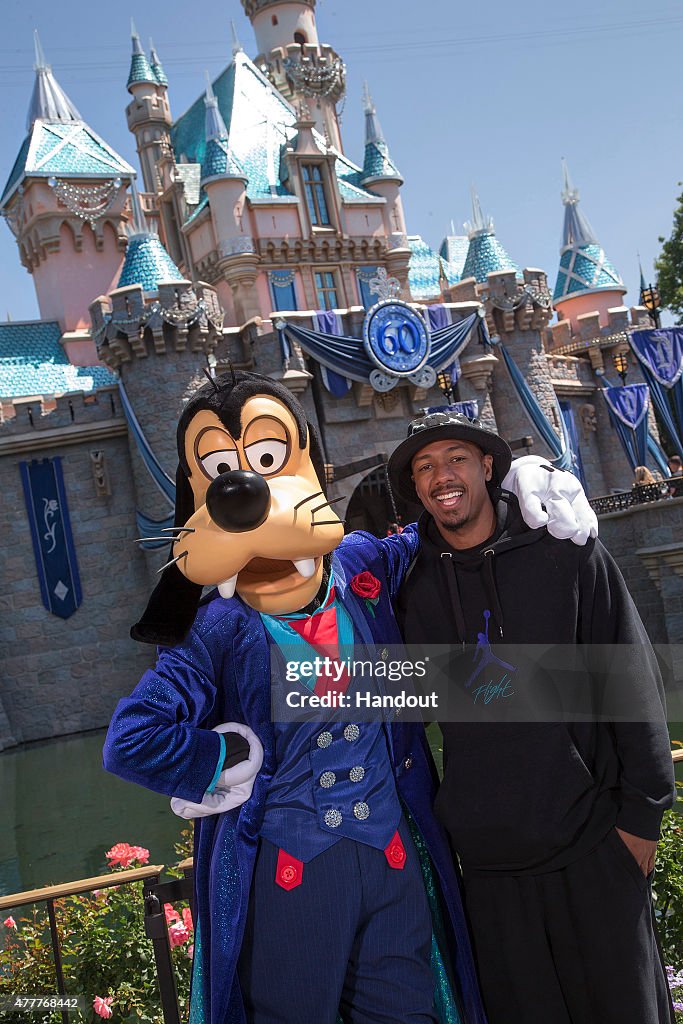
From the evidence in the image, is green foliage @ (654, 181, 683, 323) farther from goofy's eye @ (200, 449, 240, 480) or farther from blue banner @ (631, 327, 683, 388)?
goofy's eye @ (200, 449, 240, 480)

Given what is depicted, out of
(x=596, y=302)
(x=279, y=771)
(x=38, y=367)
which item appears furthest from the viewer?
(x=596, y=302)

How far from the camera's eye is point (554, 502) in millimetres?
2314

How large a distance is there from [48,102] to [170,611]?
59.6 ft

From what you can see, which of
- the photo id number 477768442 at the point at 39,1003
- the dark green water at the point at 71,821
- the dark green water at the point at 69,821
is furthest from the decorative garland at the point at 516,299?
the photo id number 477768442 at the point at 39,1003

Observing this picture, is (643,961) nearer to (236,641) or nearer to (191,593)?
(236,641)

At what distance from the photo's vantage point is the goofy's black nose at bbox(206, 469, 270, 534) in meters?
2.17

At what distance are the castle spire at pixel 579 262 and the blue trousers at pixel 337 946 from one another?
68.1 ft

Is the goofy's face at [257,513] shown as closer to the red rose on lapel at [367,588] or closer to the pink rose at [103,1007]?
the red rose on lapel at [367,588]

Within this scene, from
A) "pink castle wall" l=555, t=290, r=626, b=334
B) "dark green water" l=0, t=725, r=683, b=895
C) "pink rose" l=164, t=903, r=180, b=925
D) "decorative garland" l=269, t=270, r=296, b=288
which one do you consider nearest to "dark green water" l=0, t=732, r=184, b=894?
"dark green water" l=0, t=725, r=683, b=895

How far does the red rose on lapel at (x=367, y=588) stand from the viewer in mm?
2428

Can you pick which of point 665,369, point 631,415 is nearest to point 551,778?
point 631,415

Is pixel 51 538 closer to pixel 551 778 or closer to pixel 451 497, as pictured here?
pixel 451 497

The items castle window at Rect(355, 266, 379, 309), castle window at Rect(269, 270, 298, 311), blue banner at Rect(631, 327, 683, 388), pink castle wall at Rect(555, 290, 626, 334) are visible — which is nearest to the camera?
blue banner at Rect(631, 327, 683, 388)

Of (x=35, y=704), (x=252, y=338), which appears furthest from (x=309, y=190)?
(x=35, y=704)
